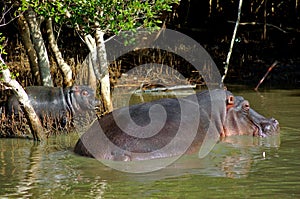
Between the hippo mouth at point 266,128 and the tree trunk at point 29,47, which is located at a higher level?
the tree trunk at point 29,47

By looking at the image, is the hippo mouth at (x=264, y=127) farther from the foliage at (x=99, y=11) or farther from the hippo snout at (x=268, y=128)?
the foliage at (x=99, y=11)

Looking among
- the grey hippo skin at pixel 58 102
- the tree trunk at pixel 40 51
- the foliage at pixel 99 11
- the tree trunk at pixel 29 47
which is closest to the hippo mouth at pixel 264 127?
the foliage at pixel 99 11

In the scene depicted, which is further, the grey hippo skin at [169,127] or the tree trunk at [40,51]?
the tree trunk at [40,51]

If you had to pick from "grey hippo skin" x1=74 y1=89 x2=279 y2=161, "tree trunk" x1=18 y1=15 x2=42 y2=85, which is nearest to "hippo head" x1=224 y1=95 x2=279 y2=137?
"grey hippo skin" x1=74 y1=89 x2=279 y2=161

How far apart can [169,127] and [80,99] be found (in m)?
3.39

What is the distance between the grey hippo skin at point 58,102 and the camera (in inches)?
413

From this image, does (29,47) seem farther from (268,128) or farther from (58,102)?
(268,128)

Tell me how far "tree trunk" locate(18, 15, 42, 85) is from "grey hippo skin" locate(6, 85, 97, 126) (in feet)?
5.24

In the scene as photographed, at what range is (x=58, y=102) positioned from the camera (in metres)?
10.8

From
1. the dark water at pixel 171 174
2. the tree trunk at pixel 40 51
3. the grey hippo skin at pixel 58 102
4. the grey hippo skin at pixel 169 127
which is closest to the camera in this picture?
the dark water at pixel 171 174

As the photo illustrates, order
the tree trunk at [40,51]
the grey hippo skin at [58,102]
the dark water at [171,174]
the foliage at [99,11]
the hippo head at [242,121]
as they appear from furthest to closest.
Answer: the tree trunk at [40,51], the grey hippo skin at [58,102], the foliage at [99,11], the hippo head at [242,121], the dark water at [171,174]

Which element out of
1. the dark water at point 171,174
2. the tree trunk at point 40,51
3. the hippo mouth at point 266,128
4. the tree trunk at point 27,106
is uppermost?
the tree trunk at point 40,51

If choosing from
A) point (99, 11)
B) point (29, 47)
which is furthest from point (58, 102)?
point (29, 47)

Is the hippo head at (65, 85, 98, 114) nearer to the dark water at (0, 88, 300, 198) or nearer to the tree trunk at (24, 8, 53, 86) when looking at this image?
the tree trunk at (24, 8, 53, 86)
